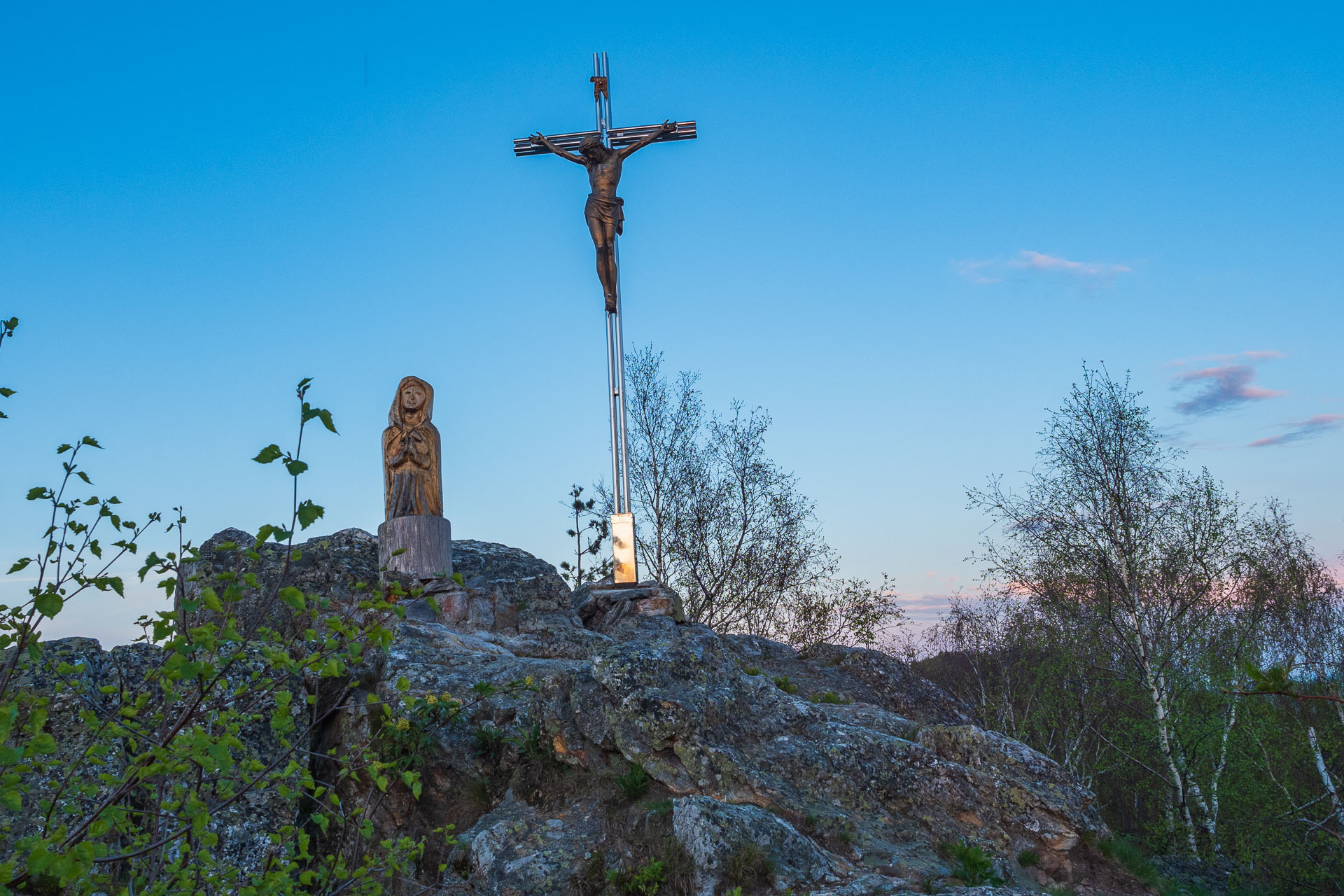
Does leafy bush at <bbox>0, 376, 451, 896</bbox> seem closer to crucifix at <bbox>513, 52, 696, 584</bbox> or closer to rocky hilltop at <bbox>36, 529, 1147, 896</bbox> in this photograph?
rocky hilltop at <bbox>36, 529, 1147, 896</bbox>

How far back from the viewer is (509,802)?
24.7 feet

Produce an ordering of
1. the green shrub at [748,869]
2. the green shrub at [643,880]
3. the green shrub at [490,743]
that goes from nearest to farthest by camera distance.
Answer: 1. the green shrub at [748,869]
2. the green shrub at [643,880]
3. the green shrub at [490,743]

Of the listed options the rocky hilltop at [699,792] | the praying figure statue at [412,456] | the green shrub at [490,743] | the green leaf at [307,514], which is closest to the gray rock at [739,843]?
the rocky hilltop at [699,792]

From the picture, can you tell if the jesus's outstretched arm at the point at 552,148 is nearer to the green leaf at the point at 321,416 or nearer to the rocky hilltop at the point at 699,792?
the rocky hilltop at the point at 699,792

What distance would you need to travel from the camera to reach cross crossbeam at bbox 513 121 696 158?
1658 cm

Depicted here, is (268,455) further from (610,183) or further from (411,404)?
(610,183)

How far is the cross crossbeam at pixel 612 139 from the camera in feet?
54.4

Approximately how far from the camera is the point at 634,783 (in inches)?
281

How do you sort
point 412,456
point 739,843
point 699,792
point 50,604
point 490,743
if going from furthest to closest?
1. point 412,456
2. point 490,743
3. point 699,792
4. point 739,843
5. point 50,604

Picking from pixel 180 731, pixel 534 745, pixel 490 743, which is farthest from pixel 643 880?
pixel 180 731

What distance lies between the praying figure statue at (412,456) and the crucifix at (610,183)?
142 inches

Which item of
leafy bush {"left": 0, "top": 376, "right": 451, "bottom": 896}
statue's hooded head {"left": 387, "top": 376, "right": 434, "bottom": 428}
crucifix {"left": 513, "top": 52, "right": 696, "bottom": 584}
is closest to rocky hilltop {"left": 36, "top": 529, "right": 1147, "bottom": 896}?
leafy bush {"left": 0, "top": 376, "right": 451, "bottom": 896}

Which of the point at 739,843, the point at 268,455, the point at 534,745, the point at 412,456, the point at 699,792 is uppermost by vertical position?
the point at 412,456

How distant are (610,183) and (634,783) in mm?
11919
